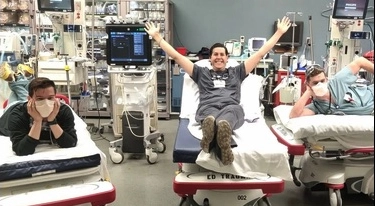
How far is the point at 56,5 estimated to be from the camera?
13.8 feet

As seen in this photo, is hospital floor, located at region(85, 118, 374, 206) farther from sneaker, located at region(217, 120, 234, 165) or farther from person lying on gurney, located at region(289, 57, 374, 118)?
sneaker, located at region(217, 120, 234, 165)

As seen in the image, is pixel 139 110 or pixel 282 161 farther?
pixel 139 110

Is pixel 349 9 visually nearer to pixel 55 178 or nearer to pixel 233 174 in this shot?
pixel 233 174

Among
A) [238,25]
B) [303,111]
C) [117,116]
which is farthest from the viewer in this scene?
[238,25]

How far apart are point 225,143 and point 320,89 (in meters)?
0.96

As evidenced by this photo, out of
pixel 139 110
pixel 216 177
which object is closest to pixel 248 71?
pixel 139 110

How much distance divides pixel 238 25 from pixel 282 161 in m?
4.32

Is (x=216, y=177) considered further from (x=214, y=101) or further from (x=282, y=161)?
(x=214, y=101)

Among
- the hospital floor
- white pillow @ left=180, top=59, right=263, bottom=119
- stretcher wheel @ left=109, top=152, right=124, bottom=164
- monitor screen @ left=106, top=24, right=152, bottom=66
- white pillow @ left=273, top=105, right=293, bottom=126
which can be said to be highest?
monitor screen @ left=106, top=24, right=152, bottom=66

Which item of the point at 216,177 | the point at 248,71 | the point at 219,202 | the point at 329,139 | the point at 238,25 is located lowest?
the point at 219,202

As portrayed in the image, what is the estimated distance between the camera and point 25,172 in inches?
85.0

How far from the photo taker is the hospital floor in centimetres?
302

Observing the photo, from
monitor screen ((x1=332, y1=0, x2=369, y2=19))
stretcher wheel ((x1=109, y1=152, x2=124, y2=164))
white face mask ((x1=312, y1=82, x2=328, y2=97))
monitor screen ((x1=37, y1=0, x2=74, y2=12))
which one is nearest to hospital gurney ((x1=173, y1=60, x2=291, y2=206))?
white face mask ((x1=312, y1=82, x2=328, y2=97))

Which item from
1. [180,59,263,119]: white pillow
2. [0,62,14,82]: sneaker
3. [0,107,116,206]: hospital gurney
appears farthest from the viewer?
[180,59,263,119]: white pillow
